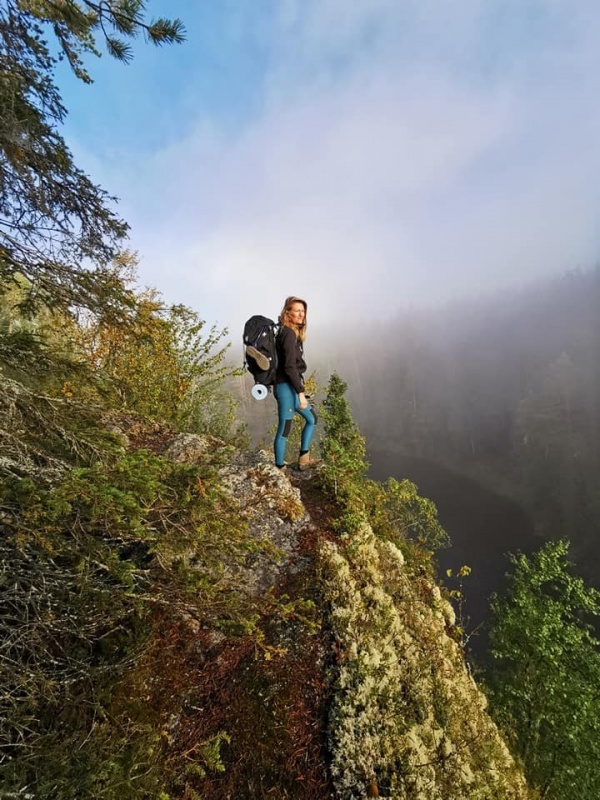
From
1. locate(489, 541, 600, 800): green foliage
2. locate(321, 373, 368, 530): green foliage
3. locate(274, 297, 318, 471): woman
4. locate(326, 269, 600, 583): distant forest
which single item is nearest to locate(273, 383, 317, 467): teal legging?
locate(274, 297, 318, 471): woman

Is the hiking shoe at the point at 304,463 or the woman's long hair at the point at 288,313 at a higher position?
the woman's long hair at the point at 288,313

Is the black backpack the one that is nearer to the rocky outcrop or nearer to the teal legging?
the teal legging

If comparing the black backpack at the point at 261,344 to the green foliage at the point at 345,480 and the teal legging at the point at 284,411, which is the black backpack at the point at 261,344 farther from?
the green foliage at the point at 345,480

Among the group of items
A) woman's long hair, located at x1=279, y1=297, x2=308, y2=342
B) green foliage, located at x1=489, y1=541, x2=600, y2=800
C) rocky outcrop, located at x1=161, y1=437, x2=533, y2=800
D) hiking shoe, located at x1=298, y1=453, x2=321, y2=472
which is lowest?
green foliage, located at x1=489, y1=541, x2=600, y2=800

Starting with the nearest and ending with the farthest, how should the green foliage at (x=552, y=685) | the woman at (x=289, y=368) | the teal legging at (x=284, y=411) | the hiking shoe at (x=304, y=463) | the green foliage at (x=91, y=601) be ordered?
the green foliage at (x=91, y=601) < the woman at (x=289, y=368) < the teal legging at (x=284, y=411) < the hiking shoe at (x=304, y=463) < the green foliage at (x=552, y=685)

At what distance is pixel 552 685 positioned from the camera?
1334cm

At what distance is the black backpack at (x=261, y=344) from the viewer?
5238 millimetres

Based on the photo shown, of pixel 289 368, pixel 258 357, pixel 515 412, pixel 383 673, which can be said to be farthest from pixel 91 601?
pixel 515 412

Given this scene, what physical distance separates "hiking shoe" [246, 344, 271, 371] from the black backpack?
18 millimetres

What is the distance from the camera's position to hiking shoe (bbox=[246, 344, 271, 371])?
205 inches

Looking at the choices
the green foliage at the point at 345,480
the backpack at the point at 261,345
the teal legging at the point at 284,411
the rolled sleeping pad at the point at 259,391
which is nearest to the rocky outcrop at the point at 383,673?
the green foliage at the point at 345,480

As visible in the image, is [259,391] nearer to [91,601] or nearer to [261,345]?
[261,345]

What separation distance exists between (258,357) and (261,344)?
21 cm

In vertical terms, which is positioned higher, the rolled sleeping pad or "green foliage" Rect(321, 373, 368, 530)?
the rolled sleeping pad
